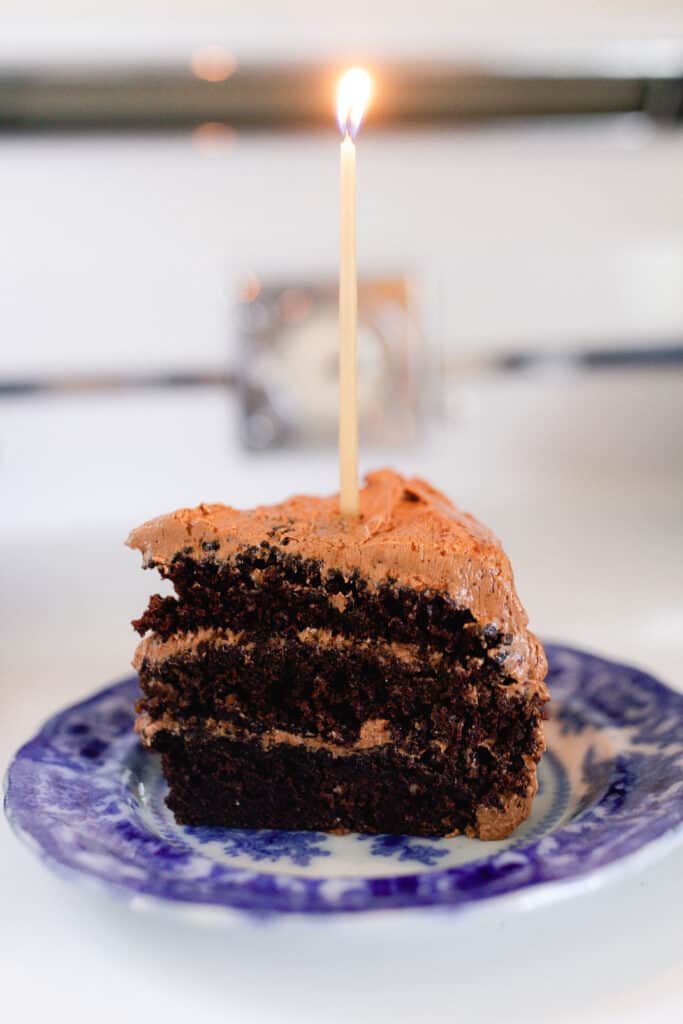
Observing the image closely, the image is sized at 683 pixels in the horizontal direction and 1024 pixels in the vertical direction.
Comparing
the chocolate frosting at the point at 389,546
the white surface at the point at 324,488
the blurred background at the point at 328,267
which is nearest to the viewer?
the white surface at the point at 324,488

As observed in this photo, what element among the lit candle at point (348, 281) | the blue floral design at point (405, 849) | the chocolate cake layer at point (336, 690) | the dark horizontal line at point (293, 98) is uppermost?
the dark horizontal line at point (293, 98)

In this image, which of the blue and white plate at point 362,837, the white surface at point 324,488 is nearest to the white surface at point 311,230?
the white surface at point 324,488

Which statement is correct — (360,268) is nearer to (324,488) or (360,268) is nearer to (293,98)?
(293,98)

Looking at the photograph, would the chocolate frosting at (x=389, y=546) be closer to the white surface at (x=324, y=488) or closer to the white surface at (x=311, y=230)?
the white surface at (x=324, y=488)

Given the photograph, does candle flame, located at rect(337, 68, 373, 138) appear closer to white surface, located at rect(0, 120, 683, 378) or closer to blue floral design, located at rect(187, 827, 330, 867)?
blue floral design, located at rect(187, 827, 330, 867)

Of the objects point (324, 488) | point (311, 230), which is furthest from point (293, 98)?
point (324, 488)

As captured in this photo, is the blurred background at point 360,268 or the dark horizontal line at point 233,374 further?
the dark horizontal line at point 233,374

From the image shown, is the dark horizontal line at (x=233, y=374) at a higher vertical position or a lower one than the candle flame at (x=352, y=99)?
higher
